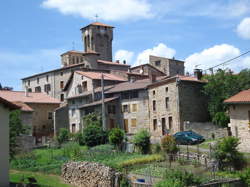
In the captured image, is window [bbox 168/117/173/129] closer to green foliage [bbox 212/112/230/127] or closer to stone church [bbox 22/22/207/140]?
stone church [bbox 22/22/207/140]

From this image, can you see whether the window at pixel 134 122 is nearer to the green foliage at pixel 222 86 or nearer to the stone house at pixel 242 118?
the green foliage at pixel 222 86

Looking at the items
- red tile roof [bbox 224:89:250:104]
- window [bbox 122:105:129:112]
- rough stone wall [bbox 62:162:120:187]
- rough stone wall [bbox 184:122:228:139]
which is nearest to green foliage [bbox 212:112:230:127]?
rough stone wall [bbox 184:122:228:139]

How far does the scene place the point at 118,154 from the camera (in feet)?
116

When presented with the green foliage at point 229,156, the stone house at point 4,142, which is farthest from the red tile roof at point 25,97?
the green foliage at point 229,156

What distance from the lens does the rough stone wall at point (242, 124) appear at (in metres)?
31.8

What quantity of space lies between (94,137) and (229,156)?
17.8 metres

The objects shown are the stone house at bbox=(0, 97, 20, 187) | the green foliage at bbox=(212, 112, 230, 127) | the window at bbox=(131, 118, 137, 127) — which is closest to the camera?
the stone house at bbox=(0, 97, 20, 187)

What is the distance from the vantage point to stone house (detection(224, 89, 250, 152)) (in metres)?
31.7

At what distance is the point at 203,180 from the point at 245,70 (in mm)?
26480

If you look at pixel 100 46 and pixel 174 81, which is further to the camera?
pixel 100 46

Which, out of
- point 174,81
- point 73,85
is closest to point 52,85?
point 73,85

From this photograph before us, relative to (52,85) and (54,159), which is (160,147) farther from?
(52,85)

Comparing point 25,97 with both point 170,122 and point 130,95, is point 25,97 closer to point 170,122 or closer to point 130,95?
point 130,95

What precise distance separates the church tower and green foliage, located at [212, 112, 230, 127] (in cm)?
5556
